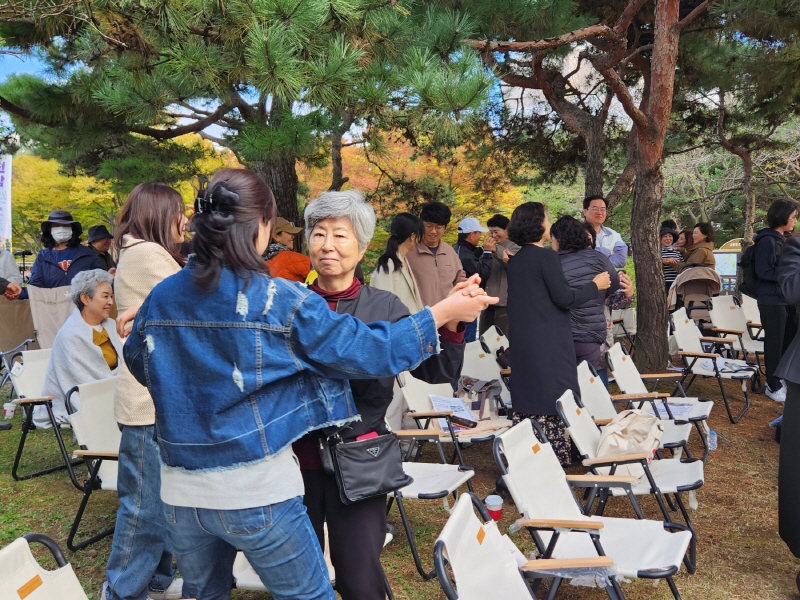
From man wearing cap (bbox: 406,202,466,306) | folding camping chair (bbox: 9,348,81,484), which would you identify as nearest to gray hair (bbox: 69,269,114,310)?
folding camping chair (bbox: 9,348,81,484)

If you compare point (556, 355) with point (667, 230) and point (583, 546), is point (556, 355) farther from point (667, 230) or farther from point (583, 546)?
point (667, 230)

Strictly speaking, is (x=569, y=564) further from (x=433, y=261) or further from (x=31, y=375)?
(x=31, y=375)

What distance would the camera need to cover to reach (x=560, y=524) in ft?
8.00

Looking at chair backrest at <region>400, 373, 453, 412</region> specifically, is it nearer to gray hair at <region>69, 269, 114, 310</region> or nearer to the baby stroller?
gray hair at <region>69, 269, 114, 310</region>

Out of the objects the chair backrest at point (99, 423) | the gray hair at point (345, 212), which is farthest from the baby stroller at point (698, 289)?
the gray hair at point (345, 212)

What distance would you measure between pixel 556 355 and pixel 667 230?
6514 mm

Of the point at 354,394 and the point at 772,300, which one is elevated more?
the point at 354,394

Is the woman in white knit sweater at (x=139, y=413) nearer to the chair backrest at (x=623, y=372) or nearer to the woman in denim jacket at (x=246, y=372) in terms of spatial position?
the woman in denim jacket at (x=246, y=372)

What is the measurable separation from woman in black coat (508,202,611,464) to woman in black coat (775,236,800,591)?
1.19m

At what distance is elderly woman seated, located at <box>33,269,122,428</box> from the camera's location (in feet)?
13.1

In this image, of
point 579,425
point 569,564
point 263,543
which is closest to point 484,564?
point 569,564

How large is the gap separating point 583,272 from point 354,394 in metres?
2.77

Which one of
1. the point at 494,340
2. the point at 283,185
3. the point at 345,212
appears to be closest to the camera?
the point at 345,212

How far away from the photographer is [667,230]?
31.8 ft
